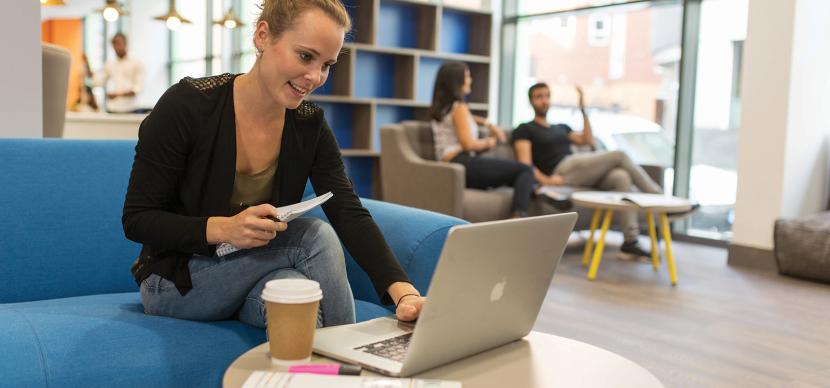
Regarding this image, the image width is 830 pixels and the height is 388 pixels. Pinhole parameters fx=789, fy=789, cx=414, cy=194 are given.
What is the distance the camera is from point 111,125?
484 centimetres

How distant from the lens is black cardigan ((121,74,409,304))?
5.13 ft

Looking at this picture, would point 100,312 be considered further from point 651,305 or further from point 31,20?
point 651,305

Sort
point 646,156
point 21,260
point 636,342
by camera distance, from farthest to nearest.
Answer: point 646,156
point 636,342
point 21,260

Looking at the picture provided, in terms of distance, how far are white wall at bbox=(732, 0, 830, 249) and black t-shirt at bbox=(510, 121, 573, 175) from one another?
1.20 meters

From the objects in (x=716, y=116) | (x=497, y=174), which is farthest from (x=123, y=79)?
(x=716, y=116)

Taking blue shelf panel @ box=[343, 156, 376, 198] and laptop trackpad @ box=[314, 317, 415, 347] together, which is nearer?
laptop trackpad @ box=[314, 317, 415, 347]

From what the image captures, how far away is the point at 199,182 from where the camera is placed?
5.41 ft

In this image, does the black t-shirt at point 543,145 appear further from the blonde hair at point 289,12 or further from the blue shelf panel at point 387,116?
the blonde hair at point 289,12

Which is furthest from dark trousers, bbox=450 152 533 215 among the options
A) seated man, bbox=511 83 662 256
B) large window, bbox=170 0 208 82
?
large window, bbox=170 0 208 82

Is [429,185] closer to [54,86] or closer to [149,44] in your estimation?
[54,86]

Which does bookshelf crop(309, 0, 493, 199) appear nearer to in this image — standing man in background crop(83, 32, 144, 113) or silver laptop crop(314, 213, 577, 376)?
standing man in background crop(83, 32, 144, 113)

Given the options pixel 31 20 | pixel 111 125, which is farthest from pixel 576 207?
pixel 31 20

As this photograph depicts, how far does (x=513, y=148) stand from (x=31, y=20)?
3599 millimetres

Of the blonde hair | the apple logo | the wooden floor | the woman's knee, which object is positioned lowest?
the wooden floor
